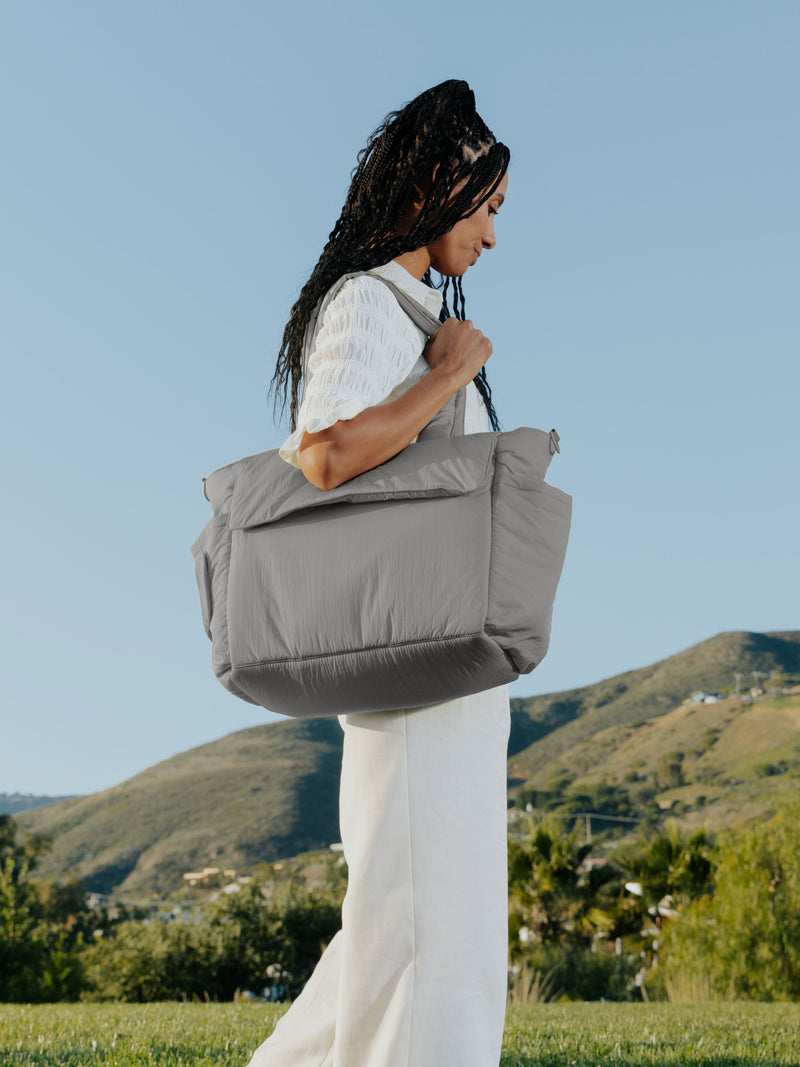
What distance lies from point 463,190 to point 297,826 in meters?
75.7

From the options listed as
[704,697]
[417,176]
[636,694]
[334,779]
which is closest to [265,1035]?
[417,176]

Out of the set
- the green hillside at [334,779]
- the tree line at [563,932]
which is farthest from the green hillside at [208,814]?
the tree line at [563,932]

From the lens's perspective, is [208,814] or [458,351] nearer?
[458,351]

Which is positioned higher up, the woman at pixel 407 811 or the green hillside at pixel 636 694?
the green hillside at pixel 636 694

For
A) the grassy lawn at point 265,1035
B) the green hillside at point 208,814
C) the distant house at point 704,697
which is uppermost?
the distant house at point 704,697

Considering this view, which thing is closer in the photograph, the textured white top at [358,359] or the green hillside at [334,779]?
the textured white top at [358,359]

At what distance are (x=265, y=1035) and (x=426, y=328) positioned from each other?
10.9 ft

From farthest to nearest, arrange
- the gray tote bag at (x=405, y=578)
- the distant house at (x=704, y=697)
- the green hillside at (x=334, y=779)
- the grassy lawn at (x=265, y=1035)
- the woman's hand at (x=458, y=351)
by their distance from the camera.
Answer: the distant house at (x=704, y=697) → the green hillside at (x=334, y=779) → the grassy lawn at (x=265, y=1035) → the woman's hand at (x=458, y=351) → the gray tote bag at (x=405, y=578)

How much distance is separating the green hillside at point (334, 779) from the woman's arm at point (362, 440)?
71302 mm

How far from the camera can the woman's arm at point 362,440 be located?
1.67 m

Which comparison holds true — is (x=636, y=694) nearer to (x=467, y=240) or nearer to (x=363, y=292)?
(x=467, y=240)

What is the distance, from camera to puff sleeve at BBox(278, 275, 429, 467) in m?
1.71

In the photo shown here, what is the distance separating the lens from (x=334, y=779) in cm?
7806

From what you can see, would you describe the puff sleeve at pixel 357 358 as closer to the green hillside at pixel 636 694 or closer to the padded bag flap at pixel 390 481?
the padded bag flap at pixel 390 481
